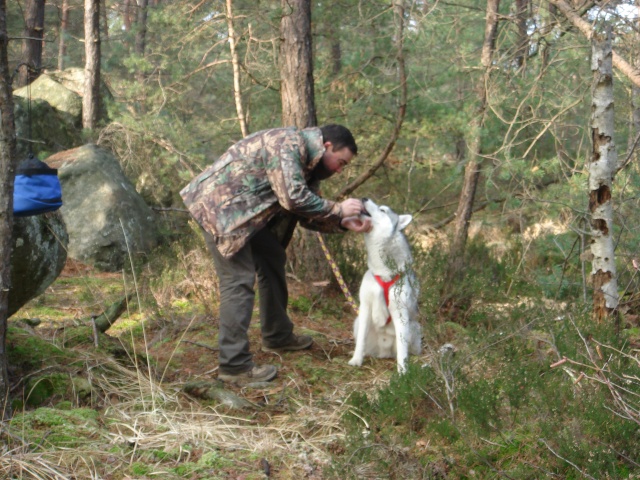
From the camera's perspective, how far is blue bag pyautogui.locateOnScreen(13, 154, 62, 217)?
13.1ft

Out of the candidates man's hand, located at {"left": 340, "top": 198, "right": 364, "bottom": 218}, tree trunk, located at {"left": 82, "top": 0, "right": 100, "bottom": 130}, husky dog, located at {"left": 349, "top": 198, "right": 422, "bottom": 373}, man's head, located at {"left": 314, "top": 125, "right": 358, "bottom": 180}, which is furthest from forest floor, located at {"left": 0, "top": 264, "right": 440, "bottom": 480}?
tree trunk, located at {"left": 82, "top": 0, "right": 100, "bottom": 130}

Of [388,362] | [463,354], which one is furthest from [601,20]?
[388,362]

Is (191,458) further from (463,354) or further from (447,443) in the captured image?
(463,354)

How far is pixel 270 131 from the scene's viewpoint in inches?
190

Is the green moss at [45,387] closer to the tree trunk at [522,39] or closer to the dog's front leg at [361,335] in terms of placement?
the dog's front leg at [361,335]

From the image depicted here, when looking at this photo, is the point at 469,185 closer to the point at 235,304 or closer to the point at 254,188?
the point at 254,188

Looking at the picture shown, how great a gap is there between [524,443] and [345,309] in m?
3.92

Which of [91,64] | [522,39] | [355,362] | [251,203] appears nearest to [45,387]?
[251,203]

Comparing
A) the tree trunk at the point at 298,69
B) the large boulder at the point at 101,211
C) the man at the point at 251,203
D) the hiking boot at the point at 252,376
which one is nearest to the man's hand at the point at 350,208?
the man at the point at 251,203

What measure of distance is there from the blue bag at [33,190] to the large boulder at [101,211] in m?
5.47

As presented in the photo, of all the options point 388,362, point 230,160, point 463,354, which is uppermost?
point 230,160

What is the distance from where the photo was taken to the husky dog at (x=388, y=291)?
4.96m

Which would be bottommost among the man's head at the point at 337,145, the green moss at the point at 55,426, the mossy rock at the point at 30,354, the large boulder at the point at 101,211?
the green moss at the point at 55,426

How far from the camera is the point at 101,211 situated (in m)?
10.3
